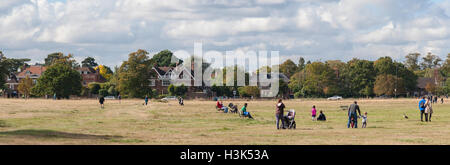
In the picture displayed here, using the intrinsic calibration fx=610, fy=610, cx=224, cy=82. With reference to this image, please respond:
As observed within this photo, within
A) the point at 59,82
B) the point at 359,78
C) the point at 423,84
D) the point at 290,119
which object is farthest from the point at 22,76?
the point at 290,119

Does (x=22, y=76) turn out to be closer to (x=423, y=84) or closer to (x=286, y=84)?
(x=286, y=84)

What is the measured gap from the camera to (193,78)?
14375 centimetres

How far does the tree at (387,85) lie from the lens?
144 m

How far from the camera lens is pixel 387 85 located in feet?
476

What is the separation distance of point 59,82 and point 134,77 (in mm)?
14174

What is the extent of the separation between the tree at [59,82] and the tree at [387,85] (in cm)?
6984

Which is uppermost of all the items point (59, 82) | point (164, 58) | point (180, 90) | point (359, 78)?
point (164, 58)

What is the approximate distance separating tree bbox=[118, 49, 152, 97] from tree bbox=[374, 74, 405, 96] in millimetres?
56062

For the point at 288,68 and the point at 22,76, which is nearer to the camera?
the point at 22,76

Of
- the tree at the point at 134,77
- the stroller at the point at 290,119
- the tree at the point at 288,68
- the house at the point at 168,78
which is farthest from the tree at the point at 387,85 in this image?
the stroller at the point at 290,119
